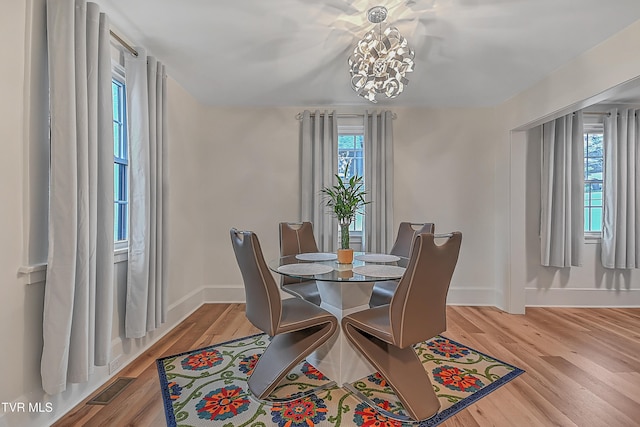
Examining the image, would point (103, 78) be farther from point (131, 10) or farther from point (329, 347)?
point (329, 347)

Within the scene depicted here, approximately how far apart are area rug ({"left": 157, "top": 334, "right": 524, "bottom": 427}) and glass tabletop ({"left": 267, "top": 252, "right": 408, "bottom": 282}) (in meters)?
0.73

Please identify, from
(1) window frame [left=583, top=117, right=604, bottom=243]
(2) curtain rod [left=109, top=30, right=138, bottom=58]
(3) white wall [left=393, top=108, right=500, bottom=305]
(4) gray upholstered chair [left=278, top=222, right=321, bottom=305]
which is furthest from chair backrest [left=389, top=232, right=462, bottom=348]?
(1) window frame [left=583, top=117, right=604, bottom=243]

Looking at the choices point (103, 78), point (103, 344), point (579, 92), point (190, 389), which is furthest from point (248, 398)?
point (579, 92)

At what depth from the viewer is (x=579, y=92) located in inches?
102

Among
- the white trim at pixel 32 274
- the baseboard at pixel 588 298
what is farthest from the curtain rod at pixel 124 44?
the baseboard at pixel 588 298

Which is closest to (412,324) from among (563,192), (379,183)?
(379,183)

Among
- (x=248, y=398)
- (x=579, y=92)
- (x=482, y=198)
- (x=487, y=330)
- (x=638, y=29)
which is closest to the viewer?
(x=248, y=398)

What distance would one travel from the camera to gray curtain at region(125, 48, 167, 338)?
7.68 feet

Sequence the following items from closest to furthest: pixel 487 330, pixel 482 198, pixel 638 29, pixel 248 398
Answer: pixel 248 398, pixel 638 29, pixel 487 330, pixel 482 198

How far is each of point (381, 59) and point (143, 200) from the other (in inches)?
77.0

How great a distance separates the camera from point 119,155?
2492mm

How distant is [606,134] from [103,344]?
533 centimetres

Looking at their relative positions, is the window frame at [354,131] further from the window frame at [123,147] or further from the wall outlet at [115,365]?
the wall outlet at [115,365]

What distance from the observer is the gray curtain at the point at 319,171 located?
12.4 ft
